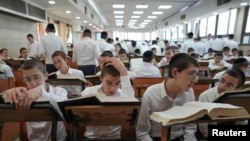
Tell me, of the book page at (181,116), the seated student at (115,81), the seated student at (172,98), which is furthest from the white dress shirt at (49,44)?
the book page at (181,116)

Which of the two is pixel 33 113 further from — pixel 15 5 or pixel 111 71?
pixel 15 5

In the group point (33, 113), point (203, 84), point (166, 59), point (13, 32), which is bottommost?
point (203, 84)

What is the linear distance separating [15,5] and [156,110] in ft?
20.9

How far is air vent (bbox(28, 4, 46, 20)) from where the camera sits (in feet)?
25.5

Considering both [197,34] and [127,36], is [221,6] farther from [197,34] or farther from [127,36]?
[127,36]

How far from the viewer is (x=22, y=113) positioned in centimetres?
109

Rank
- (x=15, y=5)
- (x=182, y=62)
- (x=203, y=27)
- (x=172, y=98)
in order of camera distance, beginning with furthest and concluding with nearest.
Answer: (x=203, y=27)
(x=15, y=5)
(x=172, y=98)
(x=182, y=62)

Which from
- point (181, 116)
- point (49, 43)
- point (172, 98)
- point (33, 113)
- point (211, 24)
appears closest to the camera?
point (181, 116)

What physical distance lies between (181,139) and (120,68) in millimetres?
686

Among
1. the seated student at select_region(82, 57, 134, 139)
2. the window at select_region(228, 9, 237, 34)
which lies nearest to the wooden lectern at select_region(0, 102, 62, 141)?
the seated student at select_region(82, 57, 134, 139)

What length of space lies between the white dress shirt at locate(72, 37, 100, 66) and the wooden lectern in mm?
3923

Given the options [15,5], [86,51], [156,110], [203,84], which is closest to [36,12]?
[15,5]

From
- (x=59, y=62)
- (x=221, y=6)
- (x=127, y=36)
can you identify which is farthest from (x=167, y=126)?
(x=127, y=36)

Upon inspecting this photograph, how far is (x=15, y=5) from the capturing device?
21.5 ft
